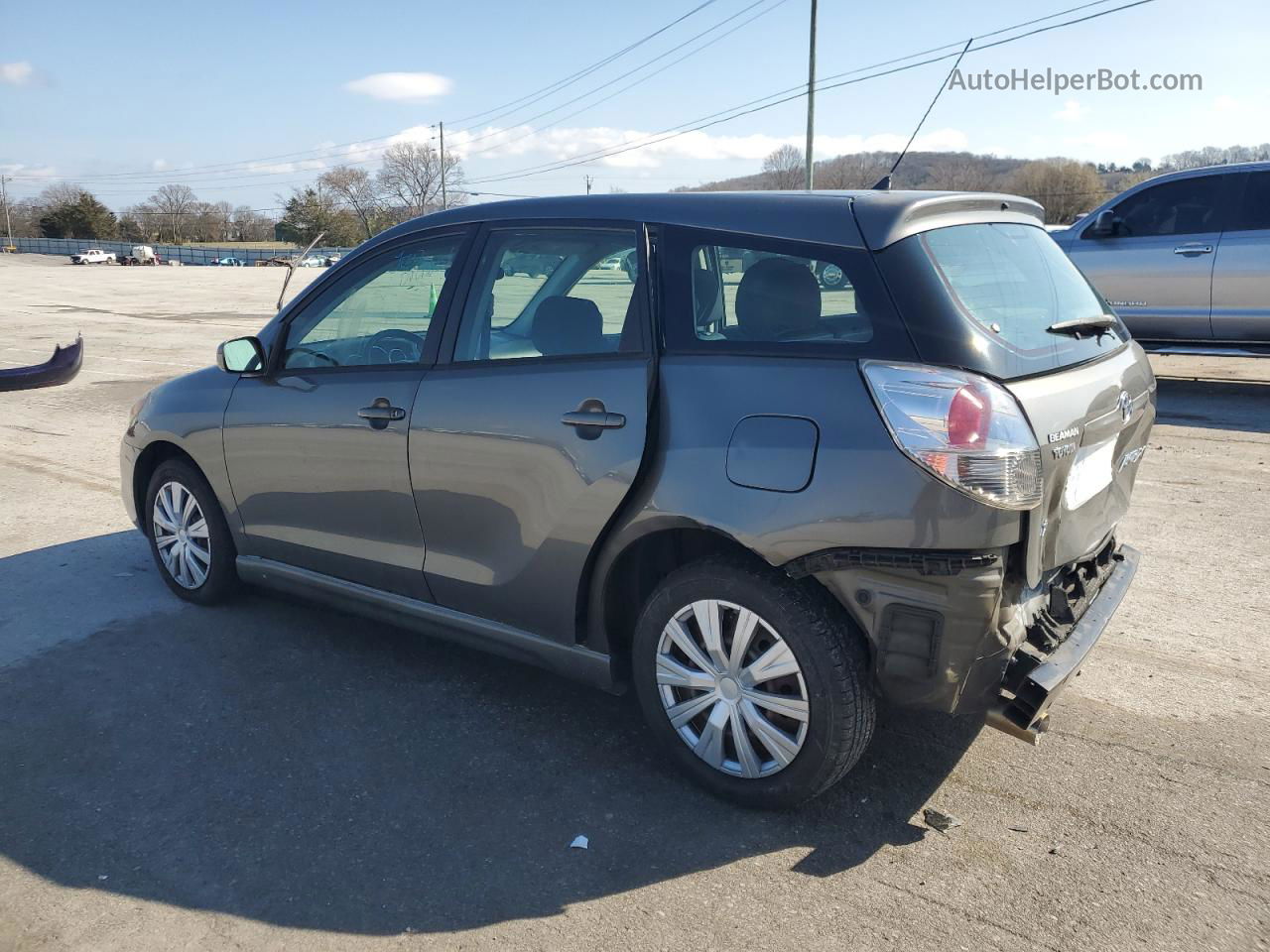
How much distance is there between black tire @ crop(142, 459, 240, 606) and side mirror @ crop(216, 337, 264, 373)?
647 millimetres

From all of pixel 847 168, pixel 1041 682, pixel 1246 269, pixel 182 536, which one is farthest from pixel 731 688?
pixel 847 168

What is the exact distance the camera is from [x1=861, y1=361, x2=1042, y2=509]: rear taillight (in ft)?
9.04

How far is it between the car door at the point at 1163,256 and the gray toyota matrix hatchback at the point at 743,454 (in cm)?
747

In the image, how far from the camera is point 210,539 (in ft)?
15.7

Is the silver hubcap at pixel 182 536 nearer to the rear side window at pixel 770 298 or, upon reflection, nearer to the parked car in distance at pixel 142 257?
the rear side window at pixel 770 298

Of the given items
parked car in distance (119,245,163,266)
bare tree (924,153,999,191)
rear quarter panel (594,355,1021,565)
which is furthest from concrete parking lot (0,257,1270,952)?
parked car in distance (119,245,163,266)

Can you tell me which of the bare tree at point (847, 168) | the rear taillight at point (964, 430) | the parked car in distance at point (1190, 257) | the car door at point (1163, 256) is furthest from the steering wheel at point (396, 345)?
the bare tree at point (847, 168)

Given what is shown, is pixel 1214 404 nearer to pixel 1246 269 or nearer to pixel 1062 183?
pixel 1246 269

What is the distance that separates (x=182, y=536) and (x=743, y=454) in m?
3.13

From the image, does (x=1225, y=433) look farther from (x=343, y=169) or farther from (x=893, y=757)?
(x=343, y=169)

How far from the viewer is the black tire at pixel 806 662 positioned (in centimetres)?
295

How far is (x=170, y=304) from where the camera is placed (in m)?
28.7

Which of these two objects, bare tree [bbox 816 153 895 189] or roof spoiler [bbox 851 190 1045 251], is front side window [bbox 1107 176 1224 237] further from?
bare tree [bbox 816 153 895 189]

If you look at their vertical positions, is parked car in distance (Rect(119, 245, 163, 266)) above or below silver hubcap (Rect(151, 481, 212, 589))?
above
